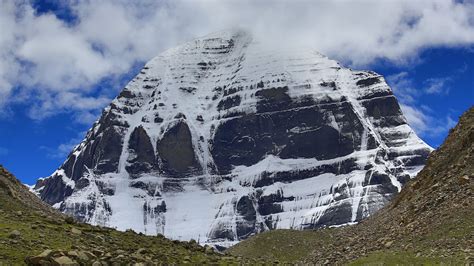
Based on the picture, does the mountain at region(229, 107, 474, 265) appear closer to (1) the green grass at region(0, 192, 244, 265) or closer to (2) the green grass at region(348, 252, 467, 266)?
(2) the green grass at region(348, 252, 467, 266)

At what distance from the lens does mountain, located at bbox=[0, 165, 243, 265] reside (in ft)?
95.9

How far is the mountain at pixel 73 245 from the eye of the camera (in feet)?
95.9

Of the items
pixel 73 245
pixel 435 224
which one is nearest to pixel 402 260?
pixel 435 224

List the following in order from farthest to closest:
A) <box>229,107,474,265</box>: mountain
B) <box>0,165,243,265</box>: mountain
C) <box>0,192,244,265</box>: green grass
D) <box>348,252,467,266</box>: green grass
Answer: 1. <box>229,107,474,265</box>: mountain
2. <box>348,252,467,266</box>: green grass
3. <box>0,192,244,265</box>: green grass
4. <box>0,165,243,265</box>: mountain

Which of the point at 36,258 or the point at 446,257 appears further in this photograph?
the point at 446,257

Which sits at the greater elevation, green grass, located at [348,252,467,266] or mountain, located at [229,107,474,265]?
mountain, located at [229,107,474,265]

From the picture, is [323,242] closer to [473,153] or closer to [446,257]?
[473,153]

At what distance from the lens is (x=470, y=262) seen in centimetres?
3481

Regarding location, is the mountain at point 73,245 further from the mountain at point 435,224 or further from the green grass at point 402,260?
the mountain at point 435,224

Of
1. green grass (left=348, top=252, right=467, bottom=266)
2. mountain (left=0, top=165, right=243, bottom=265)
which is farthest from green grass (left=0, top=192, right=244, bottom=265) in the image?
green grass (left=348, top=252, right=467, bottom=266)

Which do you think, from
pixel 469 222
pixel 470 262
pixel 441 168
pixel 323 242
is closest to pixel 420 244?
pixel 469 222

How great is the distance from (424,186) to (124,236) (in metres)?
30.2

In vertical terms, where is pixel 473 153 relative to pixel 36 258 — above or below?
above

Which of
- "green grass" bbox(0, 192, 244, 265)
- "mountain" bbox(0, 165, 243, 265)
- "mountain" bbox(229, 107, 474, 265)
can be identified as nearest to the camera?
"mountain" bbox(0, 165, 243, 265)
